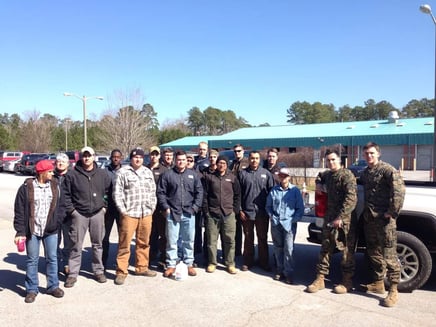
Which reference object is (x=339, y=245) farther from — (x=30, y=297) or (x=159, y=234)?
(x=30, y=297)

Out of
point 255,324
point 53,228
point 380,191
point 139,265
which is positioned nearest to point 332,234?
point 380,191

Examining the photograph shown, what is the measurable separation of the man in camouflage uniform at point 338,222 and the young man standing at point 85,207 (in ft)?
9.78

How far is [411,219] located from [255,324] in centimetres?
263

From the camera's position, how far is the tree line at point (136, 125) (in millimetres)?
45094

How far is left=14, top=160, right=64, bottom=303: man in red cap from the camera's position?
4.77 metres

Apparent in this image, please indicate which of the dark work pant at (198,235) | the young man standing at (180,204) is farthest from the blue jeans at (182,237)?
the dark work pant at (198,235)

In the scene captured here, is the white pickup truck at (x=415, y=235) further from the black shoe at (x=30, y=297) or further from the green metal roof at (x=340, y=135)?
the green metal roof at (x=340, y=135)

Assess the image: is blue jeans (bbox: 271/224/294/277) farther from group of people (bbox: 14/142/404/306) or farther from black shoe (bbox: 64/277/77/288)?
black shoe (bbox: 64/277/77/288)

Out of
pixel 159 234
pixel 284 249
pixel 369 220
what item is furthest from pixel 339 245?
pixel 159 234

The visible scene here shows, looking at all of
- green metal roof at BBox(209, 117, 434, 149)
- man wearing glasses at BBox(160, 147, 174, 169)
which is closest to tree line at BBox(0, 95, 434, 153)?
green metal roof at BBox(209, 117, 434, 149)

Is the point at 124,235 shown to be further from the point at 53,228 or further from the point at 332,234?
the point at 332,234

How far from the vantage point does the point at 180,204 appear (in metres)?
5.85

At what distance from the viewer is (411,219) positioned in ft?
17.3

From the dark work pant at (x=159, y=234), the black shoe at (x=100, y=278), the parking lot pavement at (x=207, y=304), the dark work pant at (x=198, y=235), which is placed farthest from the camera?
the dark work pant at (x=198, y=235)
